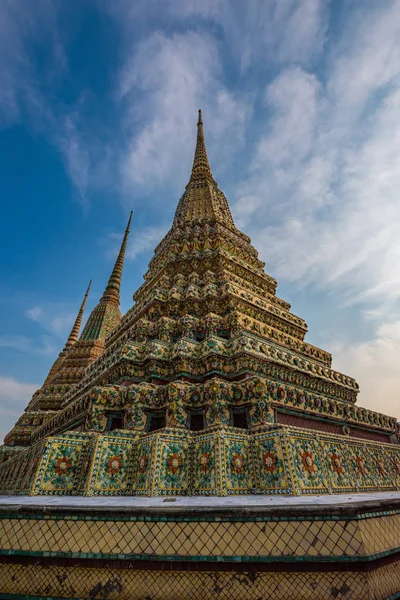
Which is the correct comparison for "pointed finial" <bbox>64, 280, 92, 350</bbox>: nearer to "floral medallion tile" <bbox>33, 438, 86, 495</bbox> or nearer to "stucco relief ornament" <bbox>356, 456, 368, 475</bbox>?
"floral medallion tile" <bbox>33, 438, 86, 495</bbox>

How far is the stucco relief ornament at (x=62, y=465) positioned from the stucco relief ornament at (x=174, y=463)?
156 centimetres

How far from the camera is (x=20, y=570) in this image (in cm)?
236

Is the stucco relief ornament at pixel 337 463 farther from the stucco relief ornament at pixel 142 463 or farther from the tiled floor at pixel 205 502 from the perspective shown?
the stucco relief ornament at pixel 142 463

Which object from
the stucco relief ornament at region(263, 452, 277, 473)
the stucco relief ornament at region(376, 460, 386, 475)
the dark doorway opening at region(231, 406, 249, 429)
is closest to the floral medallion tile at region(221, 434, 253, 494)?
the stucco relief ornament at region(263, 452, 277, 473)

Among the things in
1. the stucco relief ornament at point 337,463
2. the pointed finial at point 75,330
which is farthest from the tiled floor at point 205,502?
the pointed finial at point 75,330

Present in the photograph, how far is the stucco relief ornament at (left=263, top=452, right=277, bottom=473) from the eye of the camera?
4312mm

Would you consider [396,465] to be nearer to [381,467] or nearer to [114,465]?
[381,467]

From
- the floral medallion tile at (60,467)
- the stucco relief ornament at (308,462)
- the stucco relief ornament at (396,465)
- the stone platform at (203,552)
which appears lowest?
the stone platform at (203,552)

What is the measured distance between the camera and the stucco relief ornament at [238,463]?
4.45 m

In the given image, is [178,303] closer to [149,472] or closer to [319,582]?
[149,472]

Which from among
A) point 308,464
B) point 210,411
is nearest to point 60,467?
point 210,411

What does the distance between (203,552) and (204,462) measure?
240 cm

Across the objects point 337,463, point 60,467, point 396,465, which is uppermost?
point 396,465

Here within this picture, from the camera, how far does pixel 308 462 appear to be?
4445mm
